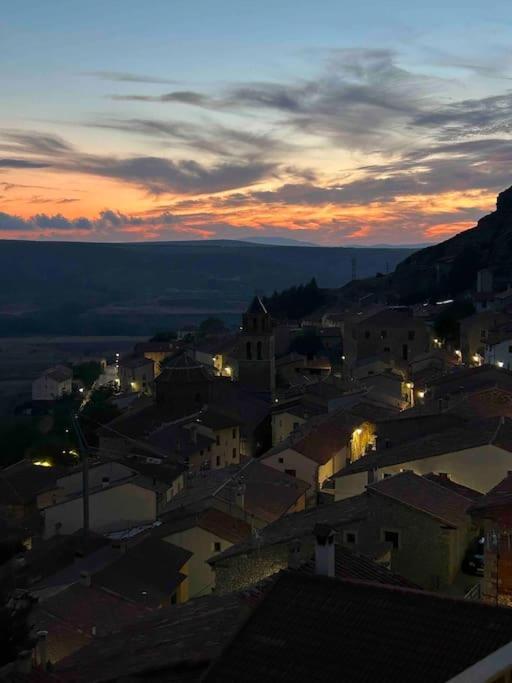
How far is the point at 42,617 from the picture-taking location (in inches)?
734

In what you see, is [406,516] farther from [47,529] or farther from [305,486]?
[47,529]

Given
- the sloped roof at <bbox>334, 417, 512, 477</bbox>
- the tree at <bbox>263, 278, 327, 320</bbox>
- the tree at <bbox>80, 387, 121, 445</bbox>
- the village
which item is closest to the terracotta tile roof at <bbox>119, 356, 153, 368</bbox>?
the tree at <bbox>80, 387, 121, 445</bbox>

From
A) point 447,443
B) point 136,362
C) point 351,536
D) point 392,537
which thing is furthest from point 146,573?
point 136,362

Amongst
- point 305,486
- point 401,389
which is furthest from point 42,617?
point 401,389

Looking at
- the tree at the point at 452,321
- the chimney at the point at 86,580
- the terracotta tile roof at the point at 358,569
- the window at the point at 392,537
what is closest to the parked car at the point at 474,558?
the window at the point at 392,537

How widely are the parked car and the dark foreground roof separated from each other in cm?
849

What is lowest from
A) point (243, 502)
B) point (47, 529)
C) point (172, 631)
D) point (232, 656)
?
point (47, 529)

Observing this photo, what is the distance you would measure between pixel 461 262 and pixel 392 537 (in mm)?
88539

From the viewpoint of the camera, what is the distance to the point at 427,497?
18.5m

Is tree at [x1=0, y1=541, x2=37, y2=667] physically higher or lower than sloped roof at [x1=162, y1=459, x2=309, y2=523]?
higher

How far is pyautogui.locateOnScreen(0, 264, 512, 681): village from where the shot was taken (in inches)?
364

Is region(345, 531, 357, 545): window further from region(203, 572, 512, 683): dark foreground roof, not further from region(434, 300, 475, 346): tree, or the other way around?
region(434, 300, 475, 346): tree

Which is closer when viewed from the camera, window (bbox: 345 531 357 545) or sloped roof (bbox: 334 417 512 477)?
window (bbox: 345 531 357 545)

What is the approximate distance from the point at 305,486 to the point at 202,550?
27.0 ft
